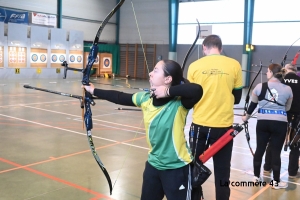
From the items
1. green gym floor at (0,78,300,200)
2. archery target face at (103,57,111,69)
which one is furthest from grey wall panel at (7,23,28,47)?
green gym floor at (0,78,300,200)

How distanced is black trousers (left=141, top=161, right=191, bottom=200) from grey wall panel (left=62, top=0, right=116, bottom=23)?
2025 cm

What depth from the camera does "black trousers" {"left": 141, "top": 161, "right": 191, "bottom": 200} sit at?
1.89 meters

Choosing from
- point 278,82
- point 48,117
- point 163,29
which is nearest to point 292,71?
point 278,82

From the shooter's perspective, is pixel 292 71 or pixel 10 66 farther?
pixel 10 66

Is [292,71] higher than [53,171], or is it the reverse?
[292,71]

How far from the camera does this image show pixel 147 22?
22.8 m

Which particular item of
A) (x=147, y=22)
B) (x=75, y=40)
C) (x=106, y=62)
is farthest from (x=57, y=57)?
(x=147, y=22)

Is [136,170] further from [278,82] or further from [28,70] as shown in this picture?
[28,70]

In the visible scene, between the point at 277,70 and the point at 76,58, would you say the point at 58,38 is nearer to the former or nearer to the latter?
the point at 76,58

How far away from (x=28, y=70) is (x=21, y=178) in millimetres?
15691

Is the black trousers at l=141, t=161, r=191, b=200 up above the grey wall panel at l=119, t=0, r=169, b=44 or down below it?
below

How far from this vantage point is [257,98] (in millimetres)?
3422

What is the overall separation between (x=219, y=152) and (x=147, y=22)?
20.8 meters

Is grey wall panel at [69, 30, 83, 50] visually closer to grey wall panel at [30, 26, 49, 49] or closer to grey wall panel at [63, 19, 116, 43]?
grey wall panel at [63, 19, 116, 43]
